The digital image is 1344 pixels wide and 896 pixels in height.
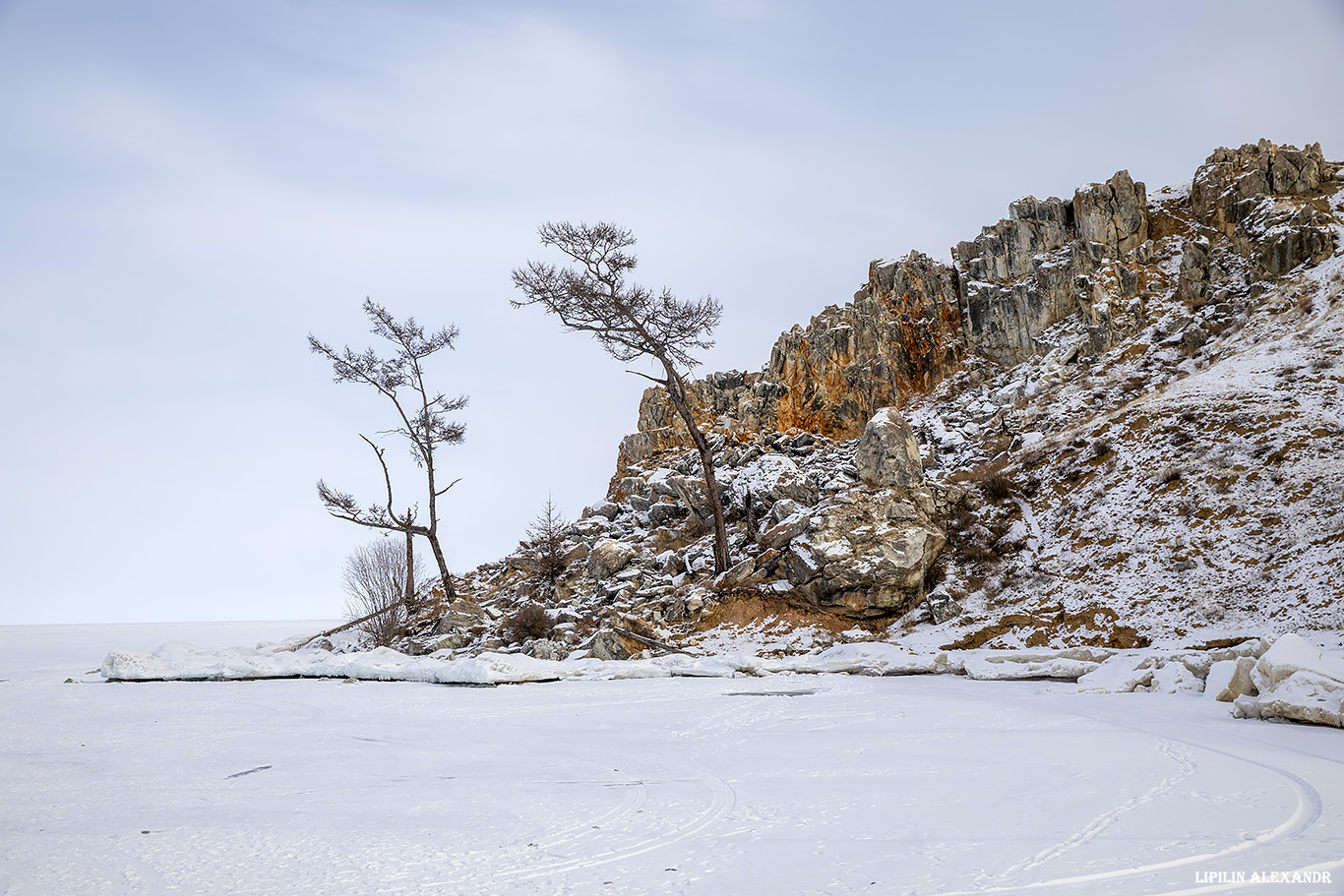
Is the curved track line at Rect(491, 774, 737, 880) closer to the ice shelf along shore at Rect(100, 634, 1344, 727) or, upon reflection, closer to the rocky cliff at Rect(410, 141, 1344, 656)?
the ice shelf along shore at Rect(100, 634, 1344, 727)

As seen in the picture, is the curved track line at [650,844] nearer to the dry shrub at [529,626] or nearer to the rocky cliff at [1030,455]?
the rocky cliff at [1030,455]

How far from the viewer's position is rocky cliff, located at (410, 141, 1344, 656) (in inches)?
600

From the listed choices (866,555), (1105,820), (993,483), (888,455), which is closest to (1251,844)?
(1105,820)

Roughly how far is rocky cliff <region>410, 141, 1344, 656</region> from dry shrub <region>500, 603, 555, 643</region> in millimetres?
400

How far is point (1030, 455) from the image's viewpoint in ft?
67.8

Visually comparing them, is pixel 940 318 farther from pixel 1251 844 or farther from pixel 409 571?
pixel 1251 844

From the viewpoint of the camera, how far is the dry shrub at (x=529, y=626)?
59.4ft

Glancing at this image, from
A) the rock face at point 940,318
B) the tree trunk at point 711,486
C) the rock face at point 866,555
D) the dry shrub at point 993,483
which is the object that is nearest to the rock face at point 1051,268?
the rock face at point 940,318

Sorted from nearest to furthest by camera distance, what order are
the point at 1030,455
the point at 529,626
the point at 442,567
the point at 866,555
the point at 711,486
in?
the point at 866,555 < the point at 529,626 < the point at 711,486 < the point at 1030,455 < the point at 442,567

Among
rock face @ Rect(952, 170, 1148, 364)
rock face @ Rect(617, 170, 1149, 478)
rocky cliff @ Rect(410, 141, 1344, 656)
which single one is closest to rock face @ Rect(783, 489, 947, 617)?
rocky cliff @ Rect(410, 141, 1344, 656)

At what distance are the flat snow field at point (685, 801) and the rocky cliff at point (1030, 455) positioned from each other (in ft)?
22.2

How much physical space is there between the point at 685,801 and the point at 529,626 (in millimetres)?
13624

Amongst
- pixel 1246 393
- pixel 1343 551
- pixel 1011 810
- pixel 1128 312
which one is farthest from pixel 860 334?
pixel 1011 810

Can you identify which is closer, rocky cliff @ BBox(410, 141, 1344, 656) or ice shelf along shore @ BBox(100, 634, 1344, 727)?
ice shelf along shore @ BBox(100, 634, 1344, 727)
